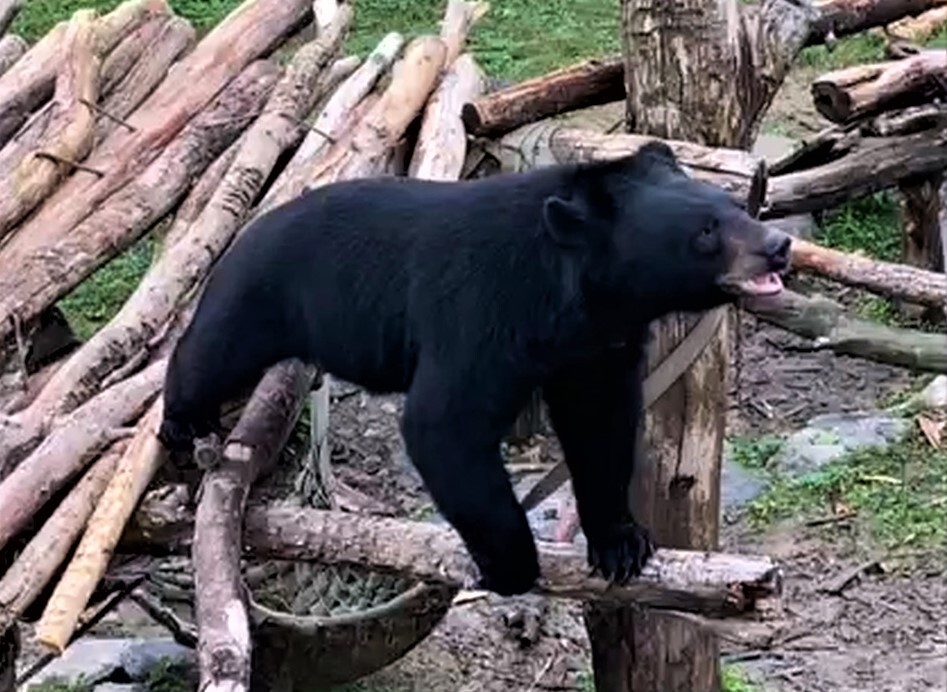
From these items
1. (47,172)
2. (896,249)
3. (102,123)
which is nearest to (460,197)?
(47,172)

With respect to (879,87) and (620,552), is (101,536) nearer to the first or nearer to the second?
(620,552)

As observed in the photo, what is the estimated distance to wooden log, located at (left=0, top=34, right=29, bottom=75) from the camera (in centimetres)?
674

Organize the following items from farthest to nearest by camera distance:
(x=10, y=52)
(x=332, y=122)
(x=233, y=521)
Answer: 1. (x=10, y=52)
2. (x=332, y=122)
3. (x=233, y=521)

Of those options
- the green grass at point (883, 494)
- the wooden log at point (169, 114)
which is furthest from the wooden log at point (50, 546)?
the green grass at point (883, 494)

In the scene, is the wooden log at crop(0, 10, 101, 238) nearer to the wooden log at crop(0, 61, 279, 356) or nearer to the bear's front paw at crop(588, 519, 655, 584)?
the wooden log at crop(0, 61, 279, 356)

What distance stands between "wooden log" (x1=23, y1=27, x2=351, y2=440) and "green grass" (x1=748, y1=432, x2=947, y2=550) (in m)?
1.82

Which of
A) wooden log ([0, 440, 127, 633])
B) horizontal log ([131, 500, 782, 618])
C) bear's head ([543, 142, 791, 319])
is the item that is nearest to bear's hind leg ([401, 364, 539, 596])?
horizontal log ([131, 500, 782, 618])

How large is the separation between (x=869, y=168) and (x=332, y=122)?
1.75 m

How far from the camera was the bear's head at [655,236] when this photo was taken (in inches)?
137

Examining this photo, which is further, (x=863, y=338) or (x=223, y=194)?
(x=223, y=194)

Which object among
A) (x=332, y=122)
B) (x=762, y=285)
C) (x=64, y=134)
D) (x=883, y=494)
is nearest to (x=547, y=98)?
(x=332, y=122)

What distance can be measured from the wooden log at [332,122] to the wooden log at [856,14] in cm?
126

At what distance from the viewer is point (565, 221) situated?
11.9ft

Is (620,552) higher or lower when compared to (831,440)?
higher
